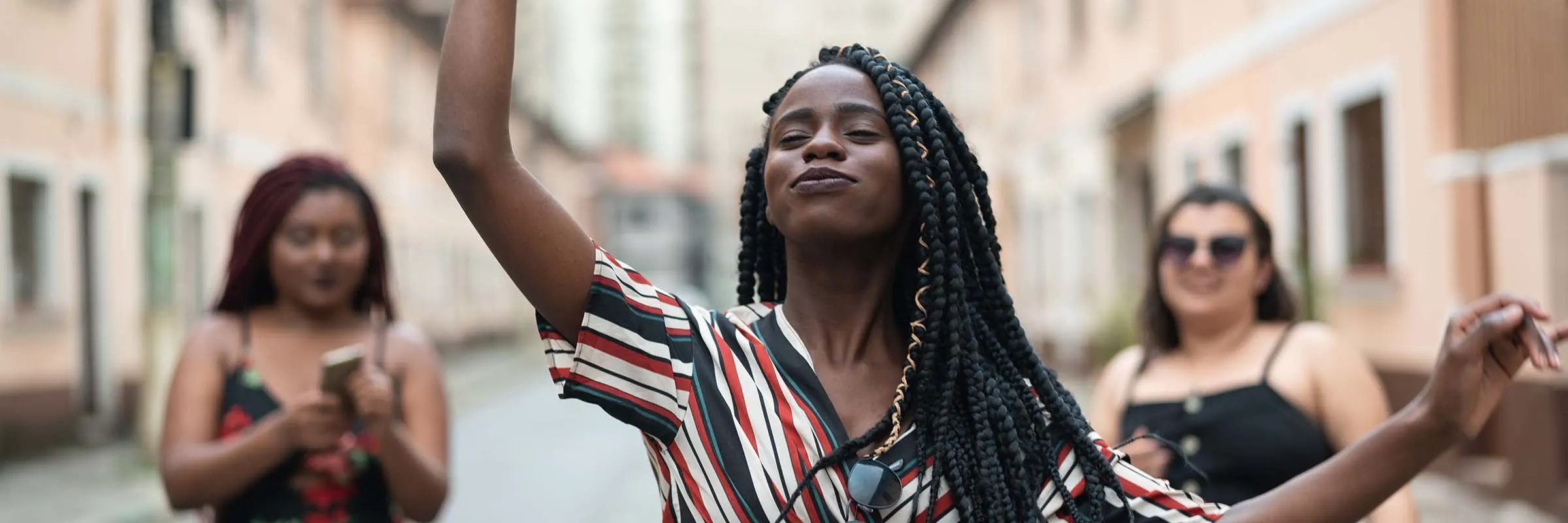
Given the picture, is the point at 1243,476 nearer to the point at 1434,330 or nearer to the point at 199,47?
the point at 1434,330

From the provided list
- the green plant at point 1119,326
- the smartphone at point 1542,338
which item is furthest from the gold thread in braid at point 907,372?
the green plant at point 1119,326

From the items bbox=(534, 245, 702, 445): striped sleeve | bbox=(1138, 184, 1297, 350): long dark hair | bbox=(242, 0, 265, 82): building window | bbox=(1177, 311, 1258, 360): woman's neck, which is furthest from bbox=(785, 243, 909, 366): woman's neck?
bbox=(242, 0, 265, 82): building window

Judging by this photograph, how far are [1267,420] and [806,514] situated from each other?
6.66 ft

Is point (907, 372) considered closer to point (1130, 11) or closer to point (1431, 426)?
point (1431, 426)

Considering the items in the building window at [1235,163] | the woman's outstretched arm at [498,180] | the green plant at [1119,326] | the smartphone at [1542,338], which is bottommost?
the green plant at [1119,326]

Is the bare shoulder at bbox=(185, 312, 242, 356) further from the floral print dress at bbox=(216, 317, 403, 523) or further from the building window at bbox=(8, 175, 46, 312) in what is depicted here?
the building window at bbox=(8, 175, 46, 312)

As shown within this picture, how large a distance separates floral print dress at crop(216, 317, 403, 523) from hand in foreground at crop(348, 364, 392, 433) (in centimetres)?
15

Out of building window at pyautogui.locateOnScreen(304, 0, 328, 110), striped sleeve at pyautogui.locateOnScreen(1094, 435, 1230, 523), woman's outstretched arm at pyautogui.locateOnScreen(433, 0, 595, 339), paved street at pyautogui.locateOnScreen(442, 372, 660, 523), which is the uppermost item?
building window at pyautogui.locateOnScreen(304, 0, 328, 110)

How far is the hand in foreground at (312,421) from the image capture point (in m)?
3.01

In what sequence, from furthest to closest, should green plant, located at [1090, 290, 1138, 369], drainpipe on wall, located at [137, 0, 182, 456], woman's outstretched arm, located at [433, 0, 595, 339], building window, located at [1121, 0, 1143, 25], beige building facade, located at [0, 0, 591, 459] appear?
1. building window, located at [1121, 0, 1143, 25]
2. green plant, located at [1090, 290, 1138, 369]
3. beige building facade, located at [0, 0, 591, 459]
4. drainpipe on wall, located at [137, 0, 182, 456]
5. woman's outstretched arm, located at [433, 0, 595, 339]

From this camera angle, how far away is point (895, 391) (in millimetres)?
1964

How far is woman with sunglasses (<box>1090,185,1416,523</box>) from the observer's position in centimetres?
344

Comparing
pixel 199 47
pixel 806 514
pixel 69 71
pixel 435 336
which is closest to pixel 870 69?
pixel 806 514

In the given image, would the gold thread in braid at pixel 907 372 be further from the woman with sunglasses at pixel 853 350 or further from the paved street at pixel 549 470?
the paved street at pixel 549 470
